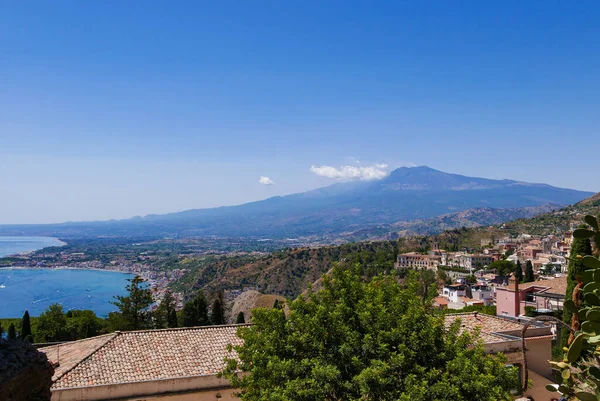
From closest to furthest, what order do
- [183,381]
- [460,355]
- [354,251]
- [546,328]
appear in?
[460,355]
[183,381]
[546,328]
[354,251]

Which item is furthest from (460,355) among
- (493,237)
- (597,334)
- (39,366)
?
(493,237)

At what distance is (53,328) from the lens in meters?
32.4

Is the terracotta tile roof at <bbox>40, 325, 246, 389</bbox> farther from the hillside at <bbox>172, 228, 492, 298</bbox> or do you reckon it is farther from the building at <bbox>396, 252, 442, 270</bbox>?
the building at <bbox>396, 252, 442, 270</bbox>

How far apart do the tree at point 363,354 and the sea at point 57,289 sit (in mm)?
69930

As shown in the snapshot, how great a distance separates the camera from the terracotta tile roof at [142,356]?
1267 centimetres

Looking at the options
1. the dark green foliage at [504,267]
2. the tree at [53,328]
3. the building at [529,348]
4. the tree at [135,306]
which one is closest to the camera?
the building at [529,348]

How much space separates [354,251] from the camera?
101062mm

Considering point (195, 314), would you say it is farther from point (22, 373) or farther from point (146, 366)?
point (22, 373)

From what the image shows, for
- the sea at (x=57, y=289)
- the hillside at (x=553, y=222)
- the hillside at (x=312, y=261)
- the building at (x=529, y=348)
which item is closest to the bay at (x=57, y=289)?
the sea at (x=57, y=289)

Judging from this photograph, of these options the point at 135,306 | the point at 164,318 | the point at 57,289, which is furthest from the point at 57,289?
the point at 135,306

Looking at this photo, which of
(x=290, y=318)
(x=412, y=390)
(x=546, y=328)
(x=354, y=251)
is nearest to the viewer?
(x=412, y=390)

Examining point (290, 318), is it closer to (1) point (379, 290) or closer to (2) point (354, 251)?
(1) point (379, 290)

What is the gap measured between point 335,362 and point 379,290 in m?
2.26

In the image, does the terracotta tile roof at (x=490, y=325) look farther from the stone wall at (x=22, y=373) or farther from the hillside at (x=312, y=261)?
the hillside at (x=312, y=261)
